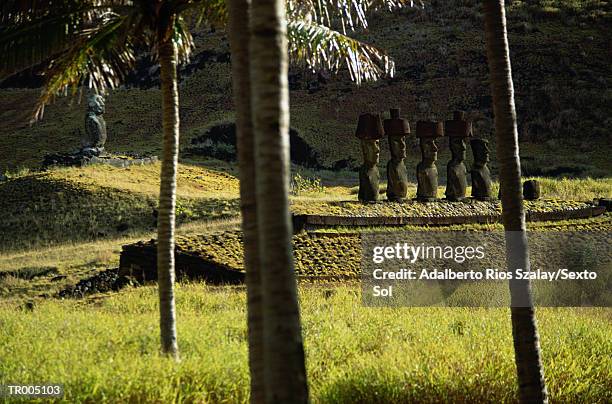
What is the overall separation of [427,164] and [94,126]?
13055 mm

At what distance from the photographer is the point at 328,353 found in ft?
33.9

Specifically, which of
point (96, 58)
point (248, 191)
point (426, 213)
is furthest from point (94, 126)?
point (248, 191)

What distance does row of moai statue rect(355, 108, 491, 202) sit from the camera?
22.3m

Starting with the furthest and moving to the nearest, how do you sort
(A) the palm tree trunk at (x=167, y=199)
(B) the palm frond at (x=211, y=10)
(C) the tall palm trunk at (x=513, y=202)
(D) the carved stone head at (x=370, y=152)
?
(D) the carved stone head at (x=370, y=152), (B) the palm frond at (x=211, y=10), (A) the palm tree trunk at (x=167, y=199), (C) the tall palm trunk at (x=513, y=202)

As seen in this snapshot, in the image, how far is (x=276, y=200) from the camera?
4.61m

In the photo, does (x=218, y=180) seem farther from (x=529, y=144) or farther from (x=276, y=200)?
(x=276, y=200)

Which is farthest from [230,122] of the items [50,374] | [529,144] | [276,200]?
[276,200]

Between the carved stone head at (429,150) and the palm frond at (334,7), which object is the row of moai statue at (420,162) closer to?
the carved stone head at (429,150)

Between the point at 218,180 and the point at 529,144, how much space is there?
19.8 meters

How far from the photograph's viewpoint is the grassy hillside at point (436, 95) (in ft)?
146

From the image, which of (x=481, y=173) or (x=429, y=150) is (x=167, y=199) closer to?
(x=429, y=150)

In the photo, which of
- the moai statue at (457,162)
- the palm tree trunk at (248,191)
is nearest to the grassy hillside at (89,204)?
the moai statue at (457,162)

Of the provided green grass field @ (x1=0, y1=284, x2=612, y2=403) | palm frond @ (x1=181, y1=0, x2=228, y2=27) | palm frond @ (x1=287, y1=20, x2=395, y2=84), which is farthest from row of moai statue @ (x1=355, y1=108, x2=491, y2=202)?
palm frond @ (x1=181, y1=0, x2=228, y2=27)

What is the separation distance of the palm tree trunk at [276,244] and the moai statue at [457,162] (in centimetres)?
1884
